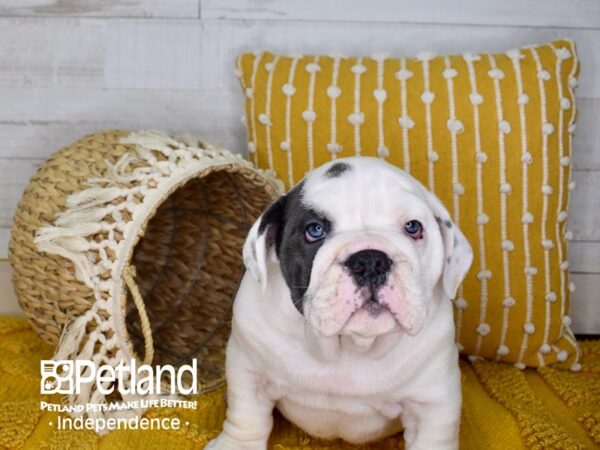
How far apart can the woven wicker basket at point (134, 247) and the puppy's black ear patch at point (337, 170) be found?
35 cm

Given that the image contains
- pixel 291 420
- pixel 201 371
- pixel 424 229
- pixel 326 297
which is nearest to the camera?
pixel 326 297

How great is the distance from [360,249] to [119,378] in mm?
584

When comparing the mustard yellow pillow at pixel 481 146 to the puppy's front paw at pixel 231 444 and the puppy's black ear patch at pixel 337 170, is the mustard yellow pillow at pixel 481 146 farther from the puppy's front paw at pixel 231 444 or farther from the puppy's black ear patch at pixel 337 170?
the puppy's front paw at pixel 231 444

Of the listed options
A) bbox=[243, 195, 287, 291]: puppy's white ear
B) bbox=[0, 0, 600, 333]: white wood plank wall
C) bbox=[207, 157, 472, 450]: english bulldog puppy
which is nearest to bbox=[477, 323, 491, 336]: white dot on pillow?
bbox=[207, 157, 472, 450]: english bulldog puppy

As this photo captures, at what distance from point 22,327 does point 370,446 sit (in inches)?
37.9

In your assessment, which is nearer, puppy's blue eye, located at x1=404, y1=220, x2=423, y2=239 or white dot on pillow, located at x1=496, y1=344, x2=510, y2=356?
puppy's blue eye, located at x1=404, y1=220, x2=423, y2=239

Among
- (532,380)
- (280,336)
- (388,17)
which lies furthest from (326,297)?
(388,17)

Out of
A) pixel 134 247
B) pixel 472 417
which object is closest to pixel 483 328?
pixel 472 417

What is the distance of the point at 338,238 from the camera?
1.15 m

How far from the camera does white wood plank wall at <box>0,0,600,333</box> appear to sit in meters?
1.97

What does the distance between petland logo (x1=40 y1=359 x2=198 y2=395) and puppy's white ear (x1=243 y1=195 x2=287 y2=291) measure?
14.2 inches

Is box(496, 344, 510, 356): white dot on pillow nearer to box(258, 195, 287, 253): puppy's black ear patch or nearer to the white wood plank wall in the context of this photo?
the white wood plank wall

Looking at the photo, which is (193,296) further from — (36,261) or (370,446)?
(370,446)

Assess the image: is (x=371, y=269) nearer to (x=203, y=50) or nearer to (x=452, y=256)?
(x=452, y=256)
